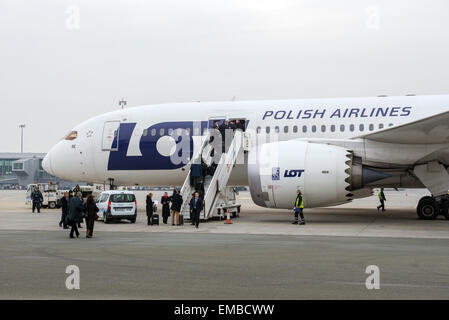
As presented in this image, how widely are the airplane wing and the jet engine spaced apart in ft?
4.33

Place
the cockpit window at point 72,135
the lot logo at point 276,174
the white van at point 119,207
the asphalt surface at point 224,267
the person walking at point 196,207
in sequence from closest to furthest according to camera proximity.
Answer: the asphalt surface at point 224,267 < the person walking at point 196,207 < the lot logo at point 276,174 < the white van at point 119,207 < the cockpit window at point 72,135

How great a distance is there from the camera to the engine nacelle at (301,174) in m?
20.2

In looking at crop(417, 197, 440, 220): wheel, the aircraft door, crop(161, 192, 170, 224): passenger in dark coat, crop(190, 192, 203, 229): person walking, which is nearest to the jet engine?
crop(190, 192, 203, 229): person walking

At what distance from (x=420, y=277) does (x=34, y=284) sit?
606cm

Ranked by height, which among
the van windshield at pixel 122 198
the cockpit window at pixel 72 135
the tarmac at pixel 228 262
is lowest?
the tarmac at pixel 228 262

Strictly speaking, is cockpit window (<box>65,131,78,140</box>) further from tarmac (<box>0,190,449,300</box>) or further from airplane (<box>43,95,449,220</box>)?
tarmac (<box>0,190,449,300</box>)

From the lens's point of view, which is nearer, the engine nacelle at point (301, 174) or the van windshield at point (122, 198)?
the engine nacelle at point (301, 174)

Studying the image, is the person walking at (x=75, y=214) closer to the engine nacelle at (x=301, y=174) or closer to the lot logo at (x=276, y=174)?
the engine nacelle at (x=301, y=174)

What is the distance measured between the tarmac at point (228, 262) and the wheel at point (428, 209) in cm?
345

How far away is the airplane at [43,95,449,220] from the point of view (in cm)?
2038

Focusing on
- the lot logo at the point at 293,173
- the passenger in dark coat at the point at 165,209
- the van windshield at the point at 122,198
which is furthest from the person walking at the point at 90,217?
the lot logo at the point at 293,173

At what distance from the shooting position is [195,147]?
24875 millimetres

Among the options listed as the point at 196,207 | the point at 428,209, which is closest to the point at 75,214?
the point at 196,207
